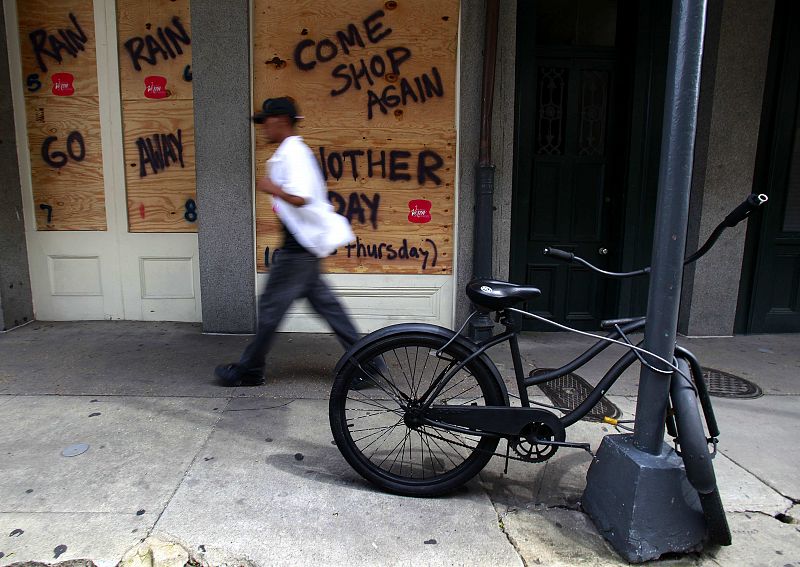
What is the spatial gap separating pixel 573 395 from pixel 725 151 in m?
3.18

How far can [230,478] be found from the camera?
2.93 metres

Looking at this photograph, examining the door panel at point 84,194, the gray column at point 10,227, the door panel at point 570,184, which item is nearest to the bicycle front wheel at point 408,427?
the door panel at point 570,184

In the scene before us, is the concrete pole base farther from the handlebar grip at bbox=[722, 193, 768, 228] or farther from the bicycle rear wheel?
the handlebar grip at bbox=[722, 193, 768, 228]

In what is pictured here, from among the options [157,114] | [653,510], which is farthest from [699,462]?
[157,114]

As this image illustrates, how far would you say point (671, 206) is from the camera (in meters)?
2.34

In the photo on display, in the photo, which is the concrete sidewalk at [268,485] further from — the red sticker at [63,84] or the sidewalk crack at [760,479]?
the red sticker at [63,84]

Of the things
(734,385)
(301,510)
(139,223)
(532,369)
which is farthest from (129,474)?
(734,385)

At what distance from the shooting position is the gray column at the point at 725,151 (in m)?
5.33

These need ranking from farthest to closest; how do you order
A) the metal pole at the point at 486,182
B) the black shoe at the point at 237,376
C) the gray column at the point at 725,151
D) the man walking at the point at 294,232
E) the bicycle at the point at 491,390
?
1. the gray column at the point at 725,151
2. the metal pole at the point at 486,182
3. the black shoe at the point at 237,376
4. the man walking at the point at 294,232
5. the bicycle at the point at 491,390

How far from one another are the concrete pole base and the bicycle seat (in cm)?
84

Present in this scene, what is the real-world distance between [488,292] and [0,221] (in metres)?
5.17

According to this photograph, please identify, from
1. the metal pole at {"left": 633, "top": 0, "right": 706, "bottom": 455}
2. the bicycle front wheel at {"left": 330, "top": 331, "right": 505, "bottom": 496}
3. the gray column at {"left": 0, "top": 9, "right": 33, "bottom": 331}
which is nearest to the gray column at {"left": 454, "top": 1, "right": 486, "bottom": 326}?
the bicycle front wheel at {"left": 330, "top": 331, "right": 505, "bottom": 496}

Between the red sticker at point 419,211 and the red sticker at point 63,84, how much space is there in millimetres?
3648

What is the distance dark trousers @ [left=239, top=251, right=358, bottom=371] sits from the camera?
3.70 m
